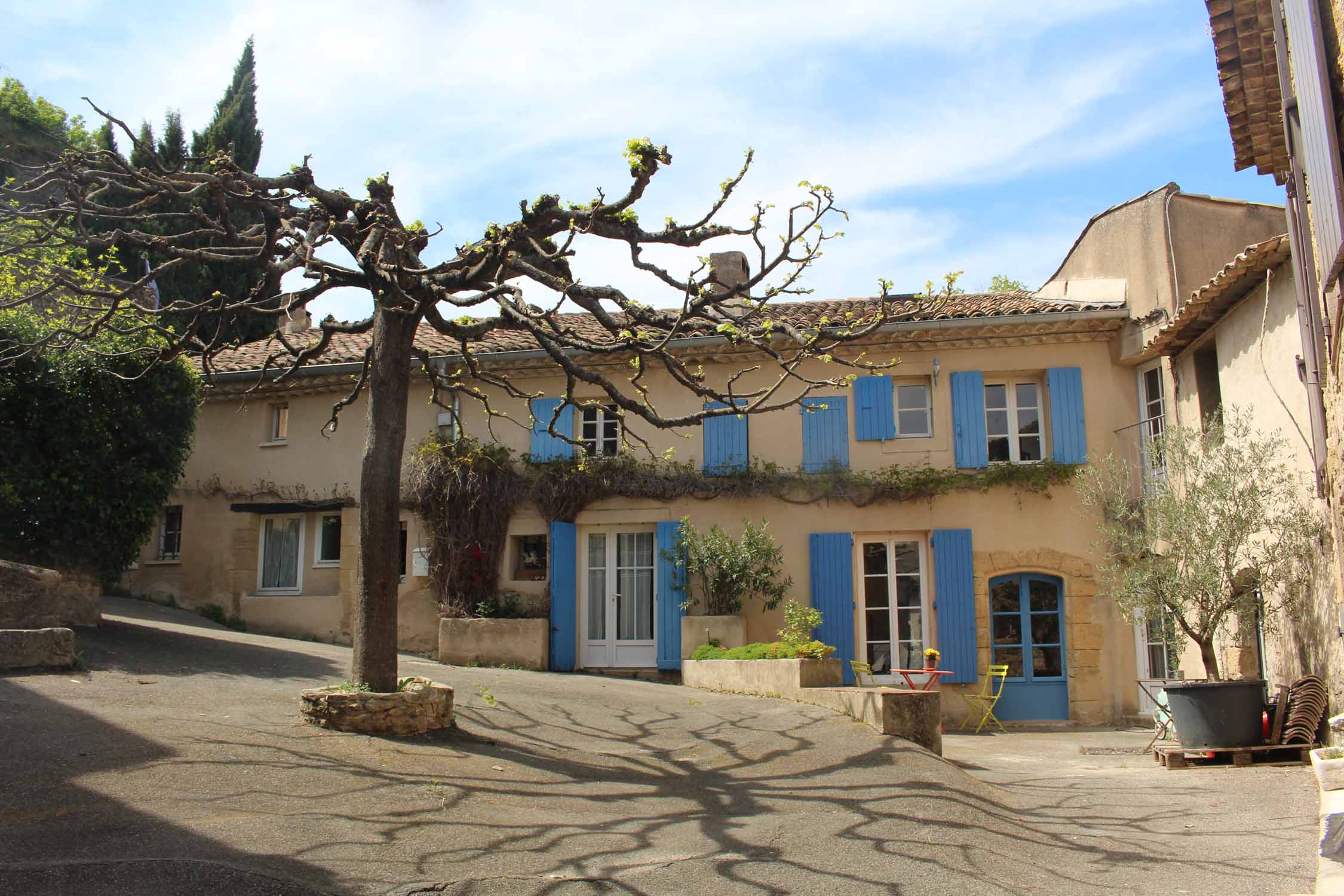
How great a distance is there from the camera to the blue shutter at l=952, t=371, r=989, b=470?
47.0 feet

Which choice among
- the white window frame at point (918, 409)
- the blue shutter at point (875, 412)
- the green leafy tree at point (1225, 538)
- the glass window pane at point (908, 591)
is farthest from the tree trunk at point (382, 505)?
the white window frame at point (918, 409)

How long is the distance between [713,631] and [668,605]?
1187 mm

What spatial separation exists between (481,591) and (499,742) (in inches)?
273

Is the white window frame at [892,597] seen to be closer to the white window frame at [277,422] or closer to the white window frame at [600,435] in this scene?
the white window frame at [600,435]

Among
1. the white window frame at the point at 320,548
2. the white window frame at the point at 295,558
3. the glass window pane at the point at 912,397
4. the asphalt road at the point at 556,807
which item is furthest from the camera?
the white window frame at the point at 295,558

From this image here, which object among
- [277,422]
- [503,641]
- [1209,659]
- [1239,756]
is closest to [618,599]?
[503,641]

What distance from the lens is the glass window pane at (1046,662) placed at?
45.3ft

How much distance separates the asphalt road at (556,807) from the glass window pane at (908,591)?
4561mm

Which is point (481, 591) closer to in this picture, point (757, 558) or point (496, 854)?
point (757, 558)

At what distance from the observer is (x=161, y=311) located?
834cm

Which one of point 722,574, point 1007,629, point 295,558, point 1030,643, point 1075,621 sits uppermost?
point 295,558

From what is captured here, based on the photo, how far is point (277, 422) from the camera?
17.1 metres

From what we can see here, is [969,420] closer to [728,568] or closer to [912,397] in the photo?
[912,397]

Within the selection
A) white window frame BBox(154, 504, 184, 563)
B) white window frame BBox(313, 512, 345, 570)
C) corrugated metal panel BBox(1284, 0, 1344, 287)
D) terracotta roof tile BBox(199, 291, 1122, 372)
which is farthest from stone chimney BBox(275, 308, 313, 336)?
corrugated metal panel BBox(1284, 0, 1344, 287)
